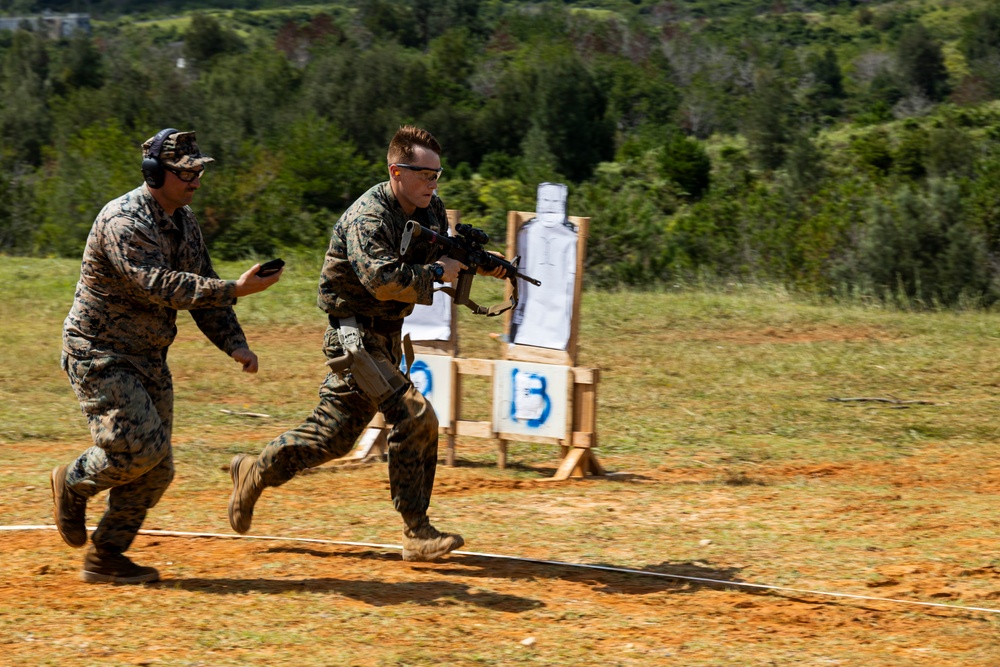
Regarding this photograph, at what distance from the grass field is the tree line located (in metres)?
8.82

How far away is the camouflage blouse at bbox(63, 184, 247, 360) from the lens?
5.07 meters

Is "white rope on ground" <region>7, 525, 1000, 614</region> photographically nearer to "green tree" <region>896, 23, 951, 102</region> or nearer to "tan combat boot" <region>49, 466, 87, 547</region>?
"tan combat boot" <region>49, 466, 87, 547</region>

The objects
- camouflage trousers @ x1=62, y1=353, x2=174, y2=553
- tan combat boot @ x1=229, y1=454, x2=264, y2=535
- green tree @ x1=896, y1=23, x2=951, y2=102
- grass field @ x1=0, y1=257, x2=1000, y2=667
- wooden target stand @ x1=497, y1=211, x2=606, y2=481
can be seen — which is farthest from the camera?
green tree @ x1=896, y1=23, x2=951, y2=102

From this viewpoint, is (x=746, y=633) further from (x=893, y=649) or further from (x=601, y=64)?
(x=601, y=64)

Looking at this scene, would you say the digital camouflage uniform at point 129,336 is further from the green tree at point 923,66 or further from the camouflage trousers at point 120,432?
the green tree at point 923,66

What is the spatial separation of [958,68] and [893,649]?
7587cm

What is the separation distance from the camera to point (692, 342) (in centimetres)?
1491

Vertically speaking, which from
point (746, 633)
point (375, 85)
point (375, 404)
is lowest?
point (746, 633)

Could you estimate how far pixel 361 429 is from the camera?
612 cm

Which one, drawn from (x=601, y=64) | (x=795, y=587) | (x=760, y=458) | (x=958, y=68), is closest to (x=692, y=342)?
(x=760, y=458)

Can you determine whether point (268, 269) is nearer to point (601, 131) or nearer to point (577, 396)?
point (577, 396)

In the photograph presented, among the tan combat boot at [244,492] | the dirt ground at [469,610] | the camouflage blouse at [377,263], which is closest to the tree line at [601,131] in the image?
the dirt ground at [469,610]

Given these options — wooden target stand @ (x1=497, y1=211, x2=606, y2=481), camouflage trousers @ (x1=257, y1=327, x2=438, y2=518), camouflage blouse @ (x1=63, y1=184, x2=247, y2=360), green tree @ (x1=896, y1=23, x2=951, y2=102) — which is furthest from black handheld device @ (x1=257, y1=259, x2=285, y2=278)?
green tree @ (x1=896, y1=23, x2=951, y2=102)

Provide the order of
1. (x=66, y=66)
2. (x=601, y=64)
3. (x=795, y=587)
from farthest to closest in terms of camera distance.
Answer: (x=601, y=64) < (x=66, y=66) < (x=795, y=587)
